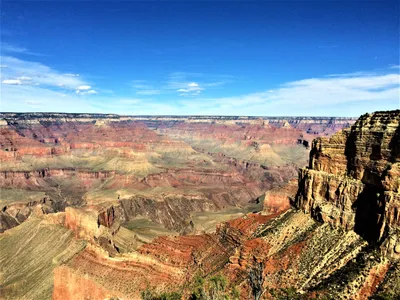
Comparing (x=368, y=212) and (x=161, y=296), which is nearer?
(x=368, y=212)

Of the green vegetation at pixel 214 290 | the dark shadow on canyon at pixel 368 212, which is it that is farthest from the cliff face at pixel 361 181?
the green vegetation at pixel 214 290

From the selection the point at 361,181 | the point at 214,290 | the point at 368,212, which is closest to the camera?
the point at 214,290

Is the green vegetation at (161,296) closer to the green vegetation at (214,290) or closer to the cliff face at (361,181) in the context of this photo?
the green vegetation at (214,290)

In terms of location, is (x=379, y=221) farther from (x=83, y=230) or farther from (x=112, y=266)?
(x=83, y=230)

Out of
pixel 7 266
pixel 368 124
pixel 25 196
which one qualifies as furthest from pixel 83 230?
pixel 25 196

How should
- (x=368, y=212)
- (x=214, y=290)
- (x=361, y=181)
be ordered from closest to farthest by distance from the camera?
(x=214, y=290) → (x=368, y=212) → (x=361, y=181)

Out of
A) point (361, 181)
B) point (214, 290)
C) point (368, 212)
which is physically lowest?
point (214, 290)

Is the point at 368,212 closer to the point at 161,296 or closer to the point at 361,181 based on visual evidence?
the point at 361,181

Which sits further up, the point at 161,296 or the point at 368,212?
the point at 368,212

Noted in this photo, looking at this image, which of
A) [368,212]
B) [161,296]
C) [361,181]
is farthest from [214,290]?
[361,181]

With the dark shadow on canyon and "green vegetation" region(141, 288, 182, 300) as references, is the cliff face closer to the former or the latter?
the dark shadow on canyon
